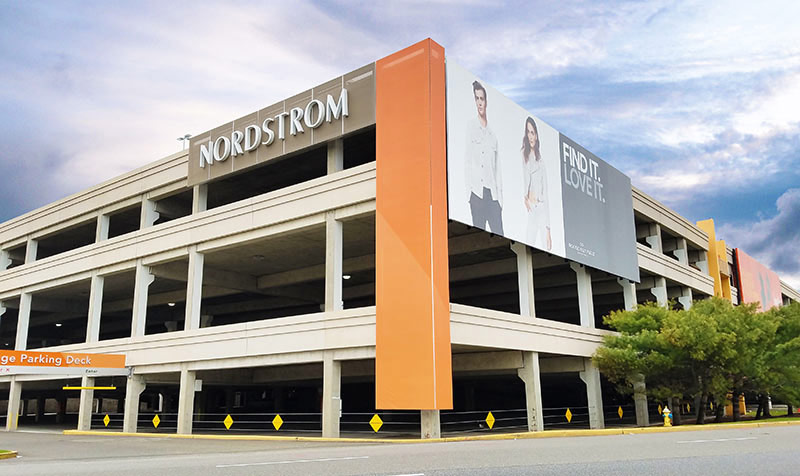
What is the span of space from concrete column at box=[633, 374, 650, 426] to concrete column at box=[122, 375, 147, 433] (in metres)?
25.3

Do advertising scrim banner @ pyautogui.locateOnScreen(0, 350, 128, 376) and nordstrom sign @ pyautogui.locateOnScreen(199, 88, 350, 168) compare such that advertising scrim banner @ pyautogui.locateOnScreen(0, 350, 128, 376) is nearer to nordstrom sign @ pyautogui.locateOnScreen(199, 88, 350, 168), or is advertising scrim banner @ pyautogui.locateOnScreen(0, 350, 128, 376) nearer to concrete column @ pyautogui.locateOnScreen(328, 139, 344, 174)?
nordstrom sign @ pyautogui.locateOnScreen(199, 88, 350, 168)

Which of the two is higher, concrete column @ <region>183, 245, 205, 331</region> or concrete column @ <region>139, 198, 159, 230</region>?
concrete column @ <region>139, 198, 159, 230</region>

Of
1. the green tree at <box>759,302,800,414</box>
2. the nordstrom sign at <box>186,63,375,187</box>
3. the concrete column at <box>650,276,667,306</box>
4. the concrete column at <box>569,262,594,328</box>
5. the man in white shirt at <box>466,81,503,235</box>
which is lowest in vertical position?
the green tree at <box>759,302,800,414</box>

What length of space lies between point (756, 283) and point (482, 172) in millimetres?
45859

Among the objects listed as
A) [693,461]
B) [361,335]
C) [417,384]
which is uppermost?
[361,335]

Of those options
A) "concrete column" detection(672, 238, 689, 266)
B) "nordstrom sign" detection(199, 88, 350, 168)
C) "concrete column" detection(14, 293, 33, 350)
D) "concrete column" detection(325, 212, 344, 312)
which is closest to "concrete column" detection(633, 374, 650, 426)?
"concrete column" detection(672, 238, 689, 266)

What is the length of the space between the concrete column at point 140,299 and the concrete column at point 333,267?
1266 centimetres

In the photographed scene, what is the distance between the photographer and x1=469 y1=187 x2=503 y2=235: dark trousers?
91.0 feet

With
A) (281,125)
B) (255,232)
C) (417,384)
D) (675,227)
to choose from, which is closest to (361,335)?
(417,384)

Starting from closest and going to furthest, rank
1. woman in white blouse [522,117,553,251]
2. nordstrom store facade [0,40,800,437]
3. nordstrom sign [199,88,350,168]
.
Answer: nordstrom store facade [0,40,800,437] → nordstrom sign [199,88,350,168] → woman in white blouse [522,117,553,251]

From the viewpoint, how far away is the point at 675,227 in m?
48.3

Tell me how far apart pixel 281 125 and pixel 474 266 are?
41.4 ft

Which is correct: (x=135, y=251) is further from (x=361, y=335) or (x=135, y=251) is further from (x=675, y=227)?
(x=675, y=227)

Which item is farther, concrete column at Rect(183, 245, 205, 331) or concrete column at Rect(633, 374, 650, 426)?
concrete column at Rect(633, 374, 650, 426)
